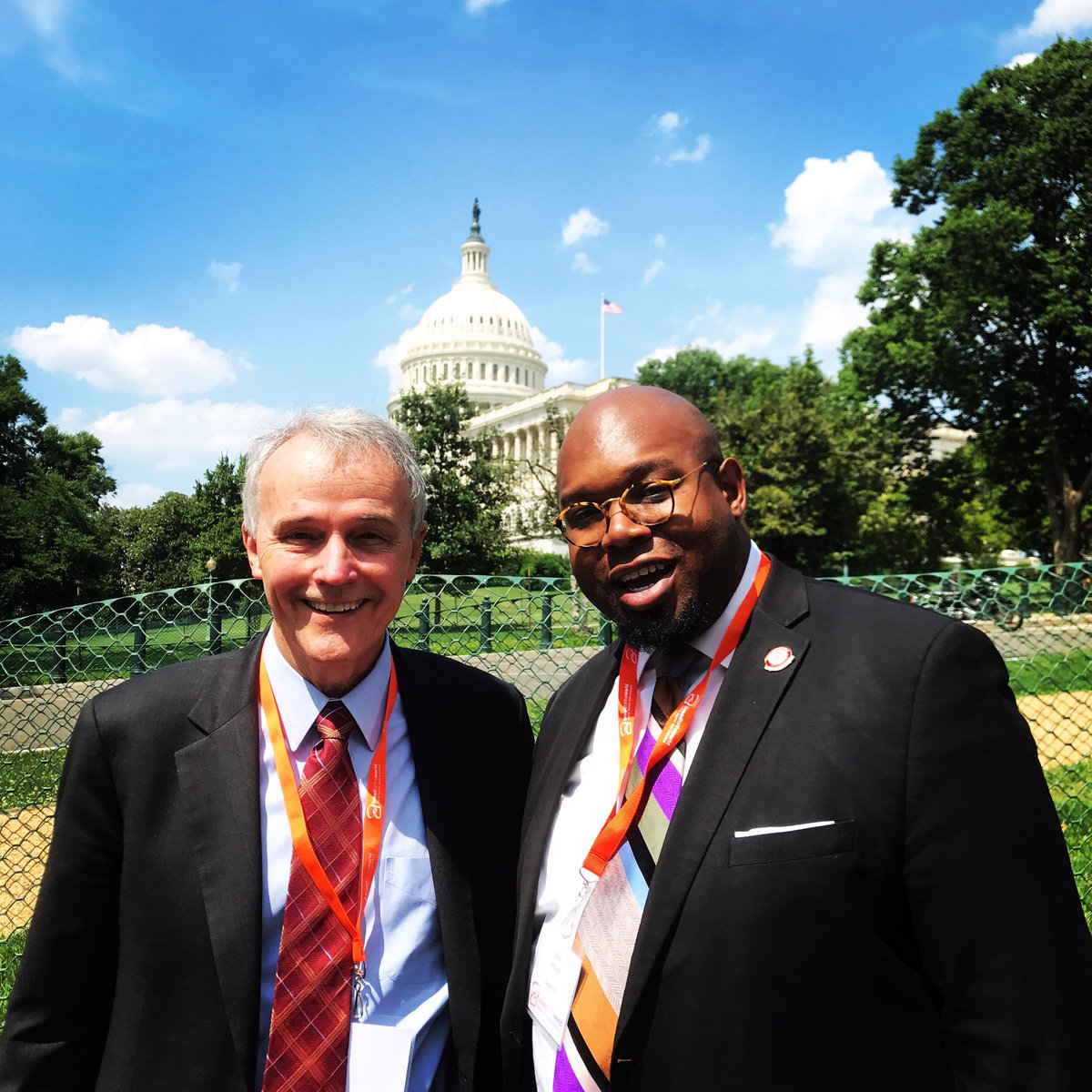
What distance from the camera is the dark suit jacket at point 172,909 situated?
82.4 inches

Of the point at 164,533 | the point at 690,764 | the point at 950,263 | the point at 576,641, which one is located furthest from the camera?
the point at 164,533

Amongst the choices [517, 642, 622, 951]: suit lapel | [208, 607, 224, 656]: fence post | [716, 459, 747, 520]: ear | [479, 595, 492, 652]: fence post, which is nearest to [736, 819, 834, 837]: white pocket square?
[517, 642, 622, 951]: suit lapel

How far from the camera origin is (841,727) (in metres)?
1.90

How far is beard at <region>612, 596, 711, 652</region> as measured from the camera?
216cm

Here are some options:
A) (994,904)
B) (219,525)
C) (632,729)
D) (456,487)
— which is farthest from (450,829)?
(219,525)

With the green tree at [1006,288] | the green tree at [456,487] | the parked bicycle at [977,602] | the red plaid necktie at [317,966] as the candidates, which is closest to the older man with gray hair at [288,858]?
the red plaid necktie at [317,966]

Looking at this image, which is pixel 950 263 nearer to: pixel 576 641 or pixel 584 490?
pixel 576 641

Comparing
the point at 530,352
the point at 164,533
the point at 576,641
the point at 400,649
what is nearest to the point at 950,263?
the point at 576,641

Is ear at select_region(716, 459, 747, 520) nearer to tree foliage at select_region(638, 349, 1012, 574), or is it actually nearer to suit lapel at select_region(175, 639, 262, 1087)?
suit lapel at select_region(175, 639, 262, 1087)

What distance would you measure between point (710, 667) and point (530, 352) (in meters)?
96.6

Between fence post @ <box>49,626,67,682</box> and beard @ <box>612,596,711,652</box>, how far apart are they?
13.0ft

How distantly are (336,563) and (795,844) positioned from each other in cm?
123

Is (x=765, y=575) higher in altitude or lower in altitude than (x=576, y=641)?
higher

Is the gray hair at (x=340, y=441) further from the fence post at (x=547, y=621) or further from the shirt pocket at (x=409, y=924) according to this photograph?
the fence post at (x=547, y=621)
